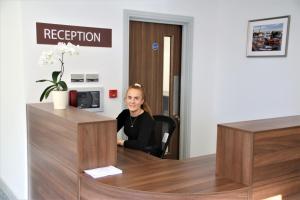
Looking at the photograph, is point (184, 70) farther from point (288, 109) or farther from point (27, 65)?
point (27, 65)

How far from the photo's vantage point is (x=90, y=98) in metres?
3.63

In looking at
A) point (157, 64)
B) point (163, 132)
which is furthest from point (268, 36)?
point (163, 132)

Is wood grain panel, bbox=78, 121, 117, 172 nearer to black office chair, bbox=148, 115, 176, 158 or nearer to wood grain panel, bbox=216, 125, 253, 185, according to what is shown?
wood grain panel, bbox=216, 125, 253, 185

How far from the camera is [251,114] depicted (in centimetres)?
410

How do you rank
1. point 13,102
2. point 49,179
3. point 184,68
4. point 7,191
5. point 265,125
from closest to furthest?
1. point 265,125
2. point 49,179
3. point 13,102
4. point 7,191
5. point 184,68

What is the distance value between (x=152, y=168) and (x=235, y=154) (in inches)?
22.4

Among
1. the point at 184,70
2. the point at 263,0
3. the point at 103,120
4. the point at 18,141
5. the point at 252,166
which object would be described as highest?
the point at 263,0

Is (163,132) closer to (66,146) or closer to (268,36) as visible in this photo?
(66,146)

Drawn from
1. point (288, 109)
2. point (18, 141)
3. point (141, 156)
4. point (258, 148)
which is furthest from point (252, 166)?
point (18, 141)

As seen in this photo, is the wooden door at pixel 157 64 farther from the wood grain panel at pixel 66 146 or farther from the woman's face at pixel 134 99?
the wood grain panel at pixel 66 146

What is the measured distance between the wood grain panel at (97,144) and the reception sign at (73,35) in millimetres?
1505

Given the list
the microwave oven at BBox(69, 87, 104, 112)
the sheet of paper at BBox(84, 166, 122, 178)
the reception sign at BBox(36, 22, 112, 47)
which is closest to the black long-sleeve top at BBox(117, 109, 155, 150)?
the microwave oven at BBox(69, 87, 104, 112)

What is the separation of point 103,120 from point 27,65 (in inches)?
55.8

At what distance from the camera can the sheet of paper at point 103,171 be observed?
2115 mm
